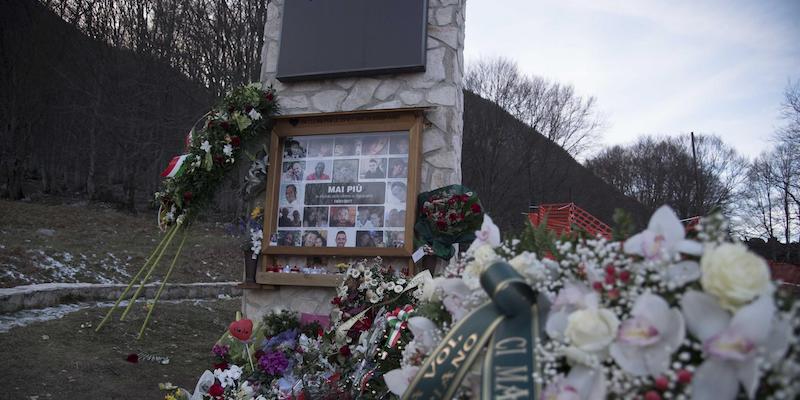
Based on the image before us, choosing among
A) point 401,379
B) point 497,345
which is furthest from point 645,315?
point 401,379

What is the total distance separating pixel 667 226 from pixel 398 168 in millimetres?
3382

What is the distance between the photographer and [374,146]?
4.48m

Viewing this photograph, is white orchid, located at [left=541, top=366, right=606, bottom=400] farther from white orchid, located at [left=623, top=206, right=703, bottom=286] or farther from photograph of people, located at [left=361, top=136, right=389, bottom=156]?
photograph of people, located at [left=361, top=136, right=389, bottom=156]

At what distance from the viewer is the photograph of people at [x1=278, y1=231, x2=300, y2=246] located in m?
4.62

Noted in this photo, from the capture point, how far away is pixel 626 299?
1002 millimetres

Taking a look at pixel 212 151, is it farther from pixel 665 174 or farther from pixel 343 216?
pixel 665 174

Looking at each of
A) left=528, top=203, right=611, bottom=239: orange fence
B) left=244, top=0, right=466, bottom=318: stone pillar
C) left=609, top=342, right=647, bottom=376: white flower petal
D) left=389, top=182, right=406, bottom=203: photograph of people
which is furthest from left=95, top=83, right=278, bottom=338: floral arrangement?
left=609, top=342, right=647, bottom=376: white flower petal

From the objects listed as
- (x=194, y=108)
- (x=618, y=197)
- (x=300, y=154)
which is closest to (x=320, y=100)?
(x=300, y=154)

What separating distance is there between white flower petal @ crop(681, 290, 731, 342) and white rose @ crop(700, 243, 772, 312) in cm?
2

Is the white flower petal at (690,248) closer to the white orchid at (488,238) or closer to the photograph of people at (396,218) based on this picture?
the white orchid at (488,238)

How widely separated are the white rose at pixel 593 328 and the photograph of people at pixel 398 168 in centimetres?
338

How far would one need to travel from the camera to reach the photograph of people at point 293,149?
471cm

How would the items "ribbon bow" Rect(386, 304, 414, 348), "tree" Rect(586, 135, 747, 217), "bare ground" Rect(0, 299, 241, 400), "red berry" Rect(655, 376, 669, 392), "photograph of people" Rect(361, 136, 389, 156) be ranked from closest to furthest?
"red berry" Rect(655, 376, 669, 392)
"ribbon bow" Rect(386, 304, 414, 348)
"bare ground" Rect(0, 299, 241, 400)
"photograph of people" Rect(361, 136, 389, 156)
"tree" Rect(586, 135, 747, 217)

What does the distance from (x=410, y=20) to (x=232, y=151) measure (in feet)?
6.41
